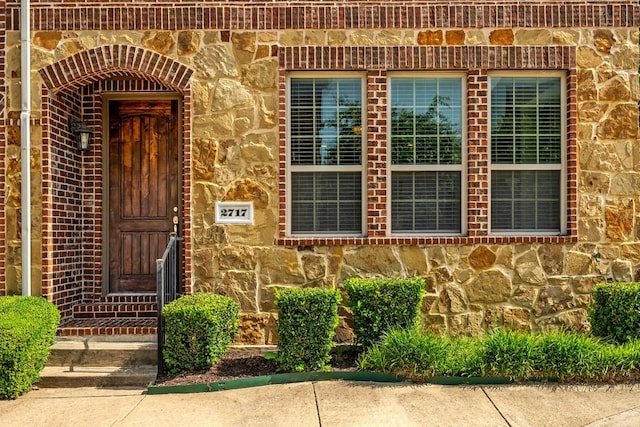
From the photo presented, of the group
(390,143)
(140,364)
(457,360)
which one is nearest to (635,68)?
(390,143)

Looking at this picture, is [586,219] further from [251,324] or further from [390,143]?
[251,324]

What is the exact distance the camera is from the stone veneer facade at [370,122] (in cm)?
699

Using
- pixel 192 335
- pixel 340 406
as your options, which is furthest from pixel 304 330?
pixel 192 335

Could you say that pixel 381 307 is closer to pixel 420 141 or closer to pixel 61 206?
pixel 420 141

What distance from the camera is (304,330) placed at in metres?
5.95

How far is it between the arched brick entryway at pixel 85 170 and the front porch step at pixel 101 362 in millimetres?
147

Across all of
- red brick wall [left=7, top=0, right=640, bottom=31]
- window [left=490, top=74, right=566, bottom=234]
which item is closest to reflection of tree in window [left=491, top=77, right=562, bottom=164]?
window [left=490, top=74, right=566, bottom=234]

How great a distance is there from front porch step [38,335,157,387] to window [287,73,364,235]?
2.12 meters

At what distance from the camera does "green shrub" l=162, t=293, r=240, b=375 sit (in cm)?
588

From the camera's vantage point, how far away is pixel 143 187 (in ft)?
25.5

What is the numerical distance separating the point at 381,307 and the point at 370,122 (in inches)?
84.8

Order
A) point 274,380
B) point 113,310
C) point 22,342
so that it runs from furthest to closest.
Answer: point 113,310, point 274,380, point 22,342

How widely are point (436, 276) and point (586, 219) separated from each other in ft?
6.02

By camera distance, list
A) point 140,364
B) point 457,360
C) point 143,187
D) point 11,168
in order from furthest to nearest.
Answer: point 143,187 < point 11,168 < point 140,364 < point 457,360
